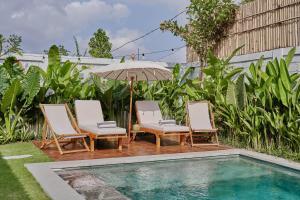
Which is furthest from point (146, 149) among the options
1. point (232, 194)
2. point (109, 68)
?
point (232, 194)

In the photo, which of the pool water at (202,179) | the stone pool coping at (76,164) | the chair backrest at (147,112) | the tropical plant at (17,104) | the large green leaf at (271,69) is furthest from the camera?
the chair backrest at (147,112)

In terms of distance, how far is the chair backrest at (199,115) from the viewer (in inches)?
381

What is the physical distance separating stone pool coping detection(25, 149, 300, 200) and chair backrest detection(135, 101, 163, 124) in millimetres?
2576

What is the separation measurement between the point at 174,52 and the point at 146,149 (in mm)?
14508

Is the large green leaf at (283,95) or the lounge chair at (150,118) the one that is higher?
the large green leaf at (283,95)

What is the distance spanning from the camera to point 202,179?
6.18 meters

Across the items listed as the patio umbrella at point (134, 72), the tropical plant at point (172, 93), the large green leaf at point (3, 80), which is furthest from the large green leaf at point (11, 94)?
the tropical plant at point (172, 93)

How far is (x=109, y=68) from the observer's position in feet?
30.2

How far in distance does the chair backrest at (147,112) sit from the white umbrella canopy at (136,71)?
2.57ft

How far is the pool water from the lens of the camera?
212 inches

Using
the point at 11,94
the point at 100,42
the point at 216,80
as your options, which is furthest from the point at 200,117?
the point at 100,42

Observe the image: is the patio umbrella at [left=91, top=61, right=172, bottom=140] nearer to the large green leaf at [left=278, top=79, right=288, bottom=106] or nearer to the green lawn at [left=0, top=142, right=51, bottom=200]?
the green lawn at [left=0, top=142, right=51, bottom=200]

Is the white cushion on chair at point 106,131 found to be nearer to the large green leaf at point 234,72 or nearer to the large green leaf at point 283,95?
the large green leaf at point 234,72

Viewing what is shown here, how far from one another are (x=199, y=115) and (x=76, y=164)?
4.26 m
